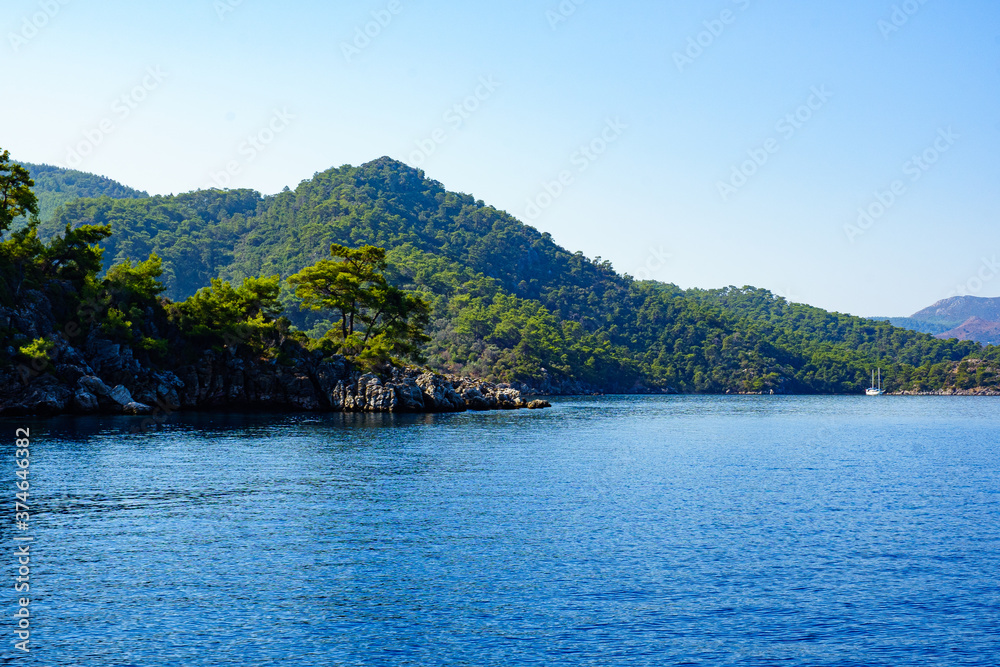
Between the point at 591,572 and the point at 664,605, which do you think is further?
the point at 591,572

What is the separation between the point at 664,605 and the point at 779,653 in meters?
3.63

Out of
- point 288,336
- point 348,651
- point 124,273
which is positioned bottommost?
point 348,651

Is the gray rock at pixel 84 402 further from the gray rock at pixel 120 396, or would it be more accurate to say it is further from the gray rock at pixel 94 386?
the gray rock at pixel 120 396

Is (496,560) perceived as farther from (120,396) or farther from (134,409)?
(120,396)

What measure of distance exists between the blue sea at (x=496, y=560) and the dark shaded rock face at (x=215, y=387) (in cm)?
2260

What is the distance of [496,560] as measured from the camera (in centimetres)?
2473

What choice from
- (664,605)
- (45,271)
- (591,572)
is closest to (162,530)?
(591,572)

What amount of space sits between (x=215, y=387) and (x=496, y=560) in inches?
2804

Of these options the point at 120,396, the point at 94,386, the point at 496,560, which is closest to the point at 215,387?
the point at 120,396

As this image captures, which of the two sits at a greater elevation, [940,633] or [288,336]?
[288,336]

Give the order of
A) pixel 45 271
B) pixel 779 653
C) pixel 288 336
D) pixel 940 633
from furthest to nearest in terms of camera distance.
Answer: pixel 288 336, pixel 45 271, pixel 940 633, pixel 779 653

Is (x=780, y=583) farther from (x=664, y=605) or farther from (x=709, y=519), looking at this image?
(x=709, y=519)

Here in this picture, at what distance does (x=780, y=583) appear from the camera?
22375 mm

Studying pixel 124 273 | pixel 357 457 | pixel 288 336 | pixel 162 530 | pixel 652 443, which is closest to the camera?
pixel 162 530
